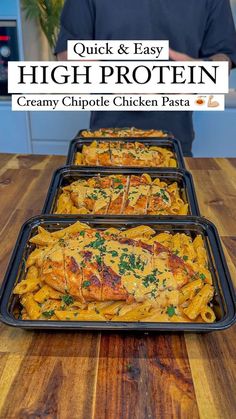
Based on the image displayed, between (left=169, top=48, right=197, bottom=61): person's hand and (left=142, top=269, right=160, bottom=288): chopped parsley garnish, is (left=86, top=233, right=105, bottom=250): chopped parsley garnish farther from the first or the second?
(left=169, top=48, right=197, bottom=61): person's hand

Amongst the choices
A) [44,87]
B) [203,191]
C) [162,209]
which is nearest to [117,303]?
[162,209]

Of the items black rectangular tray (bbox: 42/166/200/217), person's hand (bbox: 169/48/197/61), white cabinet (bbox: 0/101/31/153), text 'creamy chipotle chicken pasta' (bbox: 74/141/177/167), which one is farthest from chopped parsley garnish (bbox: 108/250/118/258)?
white cabinet (bbox: 0/101/31/153)

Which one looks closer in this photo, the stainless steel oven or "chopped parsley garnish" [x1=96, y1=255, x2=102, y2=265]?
"chopped parsley garnish" [x1=96, y1=255, x2=102, y2=265]

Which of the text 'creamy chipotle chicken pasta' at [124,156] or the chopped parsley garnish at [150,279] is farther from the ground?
the chopped parsley garnish at [150,279]

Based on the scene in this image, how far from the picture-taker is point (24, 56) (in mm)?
3436

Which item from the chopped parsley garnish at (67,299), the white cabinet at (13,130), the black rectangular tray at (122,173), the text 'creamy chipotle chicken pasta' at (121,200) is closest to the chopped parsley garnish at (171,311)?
the chopped parsley garnish at (67,299)

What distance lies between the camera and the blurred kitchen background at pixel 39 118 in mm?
3338

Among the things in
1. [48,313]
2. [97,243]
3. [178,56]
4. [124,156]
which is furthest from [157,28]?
[48,313]

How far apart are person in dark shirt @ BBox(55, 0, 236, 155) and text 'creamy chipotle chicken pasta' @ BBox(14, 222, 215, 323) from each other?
1.59 m

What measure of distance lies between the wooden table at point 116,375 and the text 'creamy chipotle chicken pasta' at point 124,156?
1.01m

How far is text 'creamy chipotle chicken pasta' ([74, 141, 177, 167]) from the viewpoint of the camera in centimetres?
185

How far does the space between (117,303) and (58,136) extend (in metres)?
2.94

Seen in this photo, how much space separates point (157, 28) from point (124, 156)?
1033 millimetres

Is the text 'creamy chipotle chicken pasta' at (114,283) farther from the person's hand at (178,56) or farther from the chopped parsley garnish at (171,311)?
the person's hand at (178,56)
